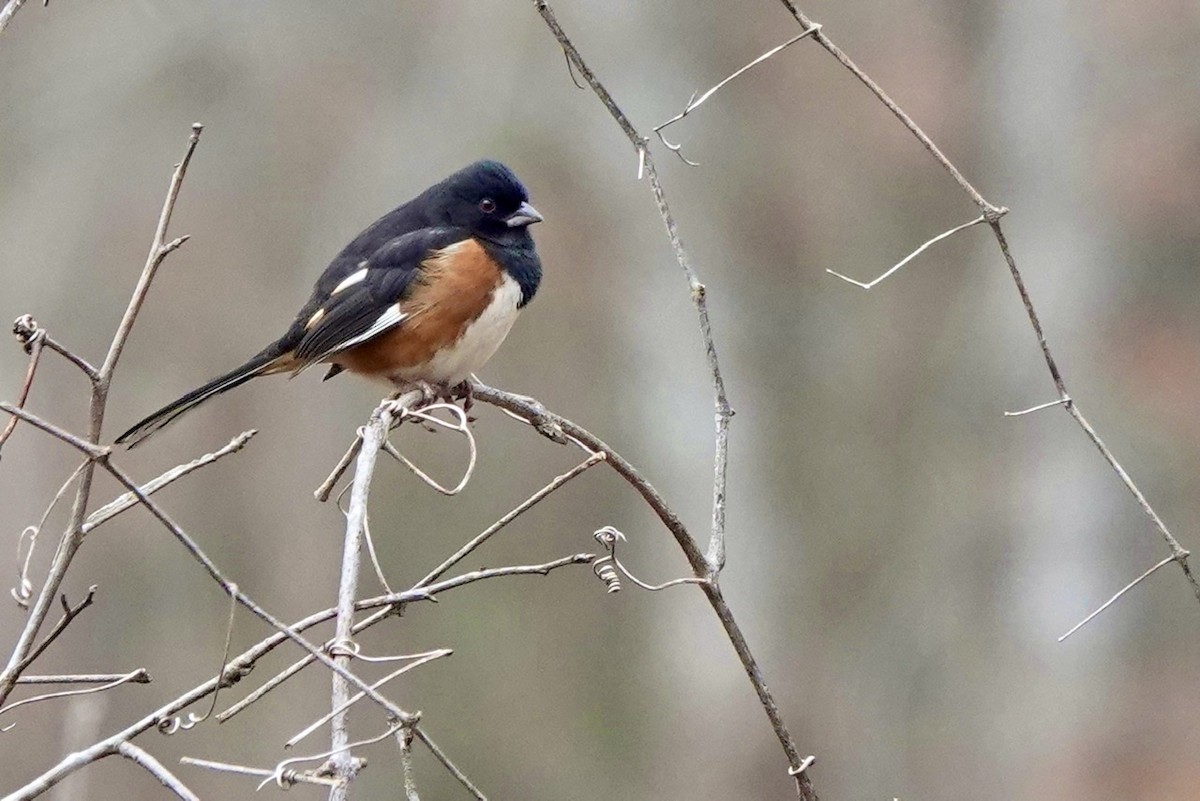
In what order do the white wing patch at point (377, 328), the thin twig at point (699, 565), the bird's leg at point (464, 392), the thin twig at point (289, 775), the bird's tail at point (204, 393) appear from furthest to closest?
the white wing patch at point (377, 328) < the bird's leg at point (464, 392) < the bird's tail at point (204, 393) < the thin twig at point (699, 565) < the thin twig at point (289, 775)

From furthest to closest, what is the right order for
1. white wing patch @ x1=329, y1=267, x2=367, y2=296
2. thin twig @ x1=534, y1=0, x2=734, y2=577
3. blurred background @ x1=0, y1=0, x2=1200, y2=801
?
blurred background @ x1=0, y1=0, x2=1200, y2=801 < white wing patch @ x1=329, y1=267, x2=367, y2=296 < thin twig @ x1=534, y1=0, x2=734, y2=577

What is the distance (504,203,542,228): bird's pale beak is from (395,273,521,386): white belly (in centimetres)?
20

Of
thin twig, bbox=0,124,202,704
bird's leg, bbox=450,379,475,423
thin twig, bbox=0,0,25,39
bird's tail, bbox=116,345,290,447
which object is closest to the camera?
thin twig, bbox=0,124,202,704

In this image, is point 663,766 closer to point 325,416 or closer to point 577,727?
point 577,727

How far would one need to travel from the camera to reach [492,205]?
3068 mm

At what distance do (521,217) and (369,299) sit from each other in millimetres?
376

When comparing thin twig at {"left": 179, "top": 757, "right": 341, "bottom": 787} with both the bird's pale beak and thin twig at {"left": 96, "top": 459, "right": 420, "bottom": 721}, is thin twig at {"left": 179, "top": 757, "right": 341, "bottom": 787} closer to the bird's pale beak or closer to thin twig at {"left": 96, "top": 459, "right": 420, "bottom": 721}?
thin twig at {"left": 96, "top": 459, "right": 420, "bottom": 721}

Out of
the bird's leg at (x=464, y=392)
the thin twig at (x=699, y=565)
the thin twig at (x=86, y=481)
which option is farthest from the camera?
the bird's leg at (x=464, y=392)

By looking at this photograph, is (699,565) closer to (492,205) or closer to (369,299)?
(369,299)

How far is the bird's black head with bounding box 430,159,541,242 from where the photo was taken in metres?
3.04

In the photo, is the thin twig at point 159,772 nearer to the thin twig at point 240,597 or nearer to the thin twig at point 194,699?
the thin twig at point 194,699

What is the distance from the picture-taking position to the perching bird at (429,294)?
283 centimetres

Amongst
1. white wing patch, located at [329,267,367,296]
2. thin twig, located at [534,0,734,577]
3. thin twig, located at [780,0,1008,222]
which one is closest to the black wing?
white wing patch, located at [329,267,367,296]

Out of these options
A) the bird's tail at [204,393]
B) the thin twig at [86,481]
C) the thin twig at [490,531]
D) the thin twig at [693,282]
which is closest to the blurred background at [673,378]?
the bird's tail at [204,393]
